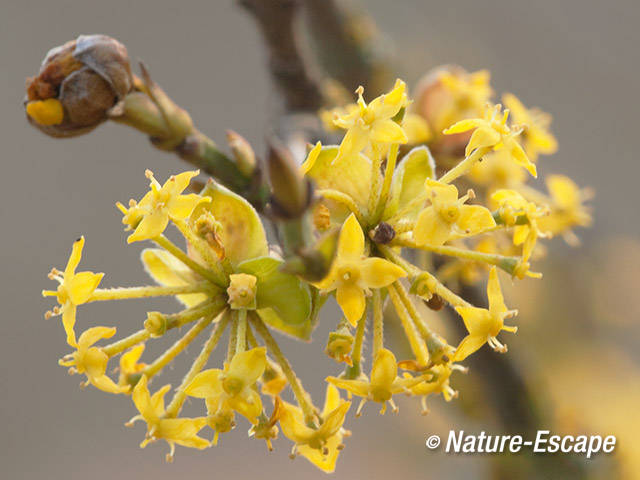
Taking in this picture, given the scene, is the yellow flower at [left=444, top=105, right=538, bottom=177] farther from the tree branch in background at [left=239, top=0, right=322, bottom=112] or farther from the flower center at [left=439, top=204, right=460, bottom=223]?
the tree branch in background at [left=239, top=0, right=322, bottom=112]

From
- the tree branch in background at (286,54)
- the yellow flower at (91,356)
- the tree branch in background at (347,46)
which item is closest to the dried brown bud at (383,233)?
the yellow flower at (91,356)

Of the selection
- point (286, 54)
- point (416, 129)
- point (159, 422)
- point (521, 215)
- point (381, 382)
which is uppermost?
point (286, 54)

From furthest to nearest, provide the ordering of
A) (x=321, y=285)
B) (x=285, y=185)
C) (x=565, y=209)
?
(x=565, y=209), (x=321, y=285), (x=285, y=185)

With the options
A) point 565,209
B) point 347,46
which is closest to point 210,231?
point 565,209

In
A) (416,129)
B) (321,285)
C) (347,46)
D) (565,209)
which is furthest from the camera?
(347,46)

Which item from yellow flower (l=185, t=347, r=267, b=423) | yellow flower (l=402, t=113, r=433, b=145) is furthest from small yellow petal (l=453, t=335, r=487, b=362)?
yellow flower (l=402, t=113, r=433, b=145)

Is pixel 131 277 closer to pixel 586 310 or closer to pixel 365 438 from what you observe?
pixel 365 438

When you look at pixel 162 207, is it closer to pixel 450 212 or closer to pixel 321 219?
pixel 321 219
